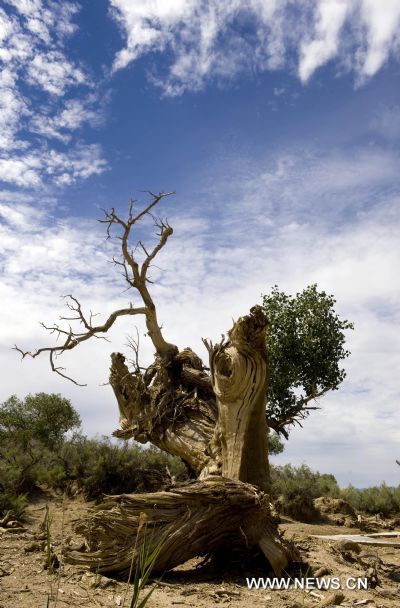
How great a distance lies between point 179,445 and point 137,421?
1.76m

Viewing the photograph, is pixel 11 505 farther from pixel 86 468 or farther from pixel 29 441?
pixel 29 441

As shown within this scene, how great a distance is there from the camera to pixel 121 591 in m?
5.78

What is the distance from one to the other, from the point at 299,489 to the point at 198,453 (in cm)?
724

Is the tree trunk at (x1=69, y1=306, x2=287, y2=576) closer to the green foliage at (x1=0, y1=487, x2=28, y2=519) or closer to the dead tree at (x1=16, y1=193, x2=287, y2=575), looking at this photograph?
the dead tree at (x1=16, y1=193, x2=287, y2=575)

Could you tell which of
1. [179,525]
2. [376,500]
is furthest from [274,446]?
[179,525]

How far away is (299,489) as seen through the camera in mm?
16625

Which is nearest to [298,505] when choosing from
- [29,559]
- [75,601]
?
[29,559]

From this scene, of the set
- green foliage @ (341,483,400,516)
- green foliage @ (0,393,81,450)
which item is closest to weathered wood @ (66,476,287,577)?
green foliage @ (341,483,400,516)

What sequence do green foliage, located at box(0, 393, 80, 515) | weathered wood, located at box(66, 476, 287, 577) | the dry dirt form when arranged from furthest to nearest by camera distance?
green foliage, located at box(0, 393, 80, 515) → weathered wood, located at box(66, 476, 287, 577) → the dry dirt

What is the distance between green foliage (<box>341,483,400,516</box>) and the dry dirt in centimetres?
949

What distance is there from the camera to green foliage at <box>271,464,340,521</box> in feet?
50.7

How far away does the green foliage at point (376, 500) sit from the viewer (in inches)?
671

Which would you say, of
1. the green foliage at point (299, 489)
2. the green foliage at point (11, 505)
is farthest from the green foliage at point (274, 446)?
the green foliage at point (11, 505)

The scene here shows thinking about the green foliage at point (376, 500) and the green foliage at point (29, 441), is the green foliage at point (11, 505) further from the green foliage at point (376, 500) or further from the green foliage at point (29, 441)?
the green foliage at point (376, 500)
